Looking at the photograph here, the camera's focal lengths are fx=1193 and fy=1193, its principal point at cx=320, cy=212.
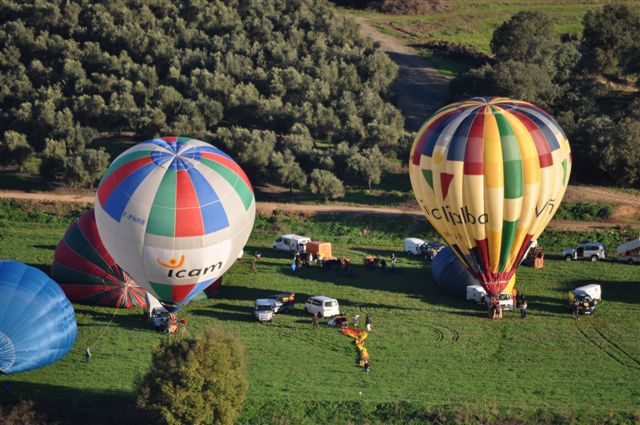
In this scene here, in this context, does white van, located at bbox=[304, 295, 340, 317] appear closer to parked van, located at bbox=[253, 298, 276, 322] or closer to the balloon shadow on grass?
parked van, located at bbox=[253, 298, 276, 322]

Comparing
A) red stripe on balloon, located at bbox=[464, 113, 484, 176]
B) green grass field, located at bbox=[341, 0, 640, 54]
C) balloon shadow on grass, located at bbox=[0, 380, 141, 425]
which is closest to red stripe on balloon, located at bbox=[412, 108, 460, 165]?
red stripe on balloon, located at bbox=[464, 113, 484, 176]

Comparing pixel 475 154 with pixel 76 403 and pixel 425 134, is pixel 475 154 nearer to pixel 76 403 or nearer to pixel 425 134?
pixel 425 134

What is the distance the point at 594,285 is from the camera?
6206 cm

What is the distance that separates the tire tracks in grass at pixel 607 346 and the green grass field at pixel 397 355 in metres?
0.09

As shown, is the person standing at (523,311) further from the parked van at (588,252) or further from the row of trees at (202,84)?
the row of trees at (202,84)

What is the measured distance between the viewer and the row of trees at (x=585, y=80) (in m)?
81.9

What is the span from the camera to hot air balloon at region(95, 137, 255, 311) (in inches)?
2085

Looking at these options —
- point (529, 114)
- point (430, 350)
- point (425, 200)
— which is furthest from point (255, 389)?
point (529, 114)

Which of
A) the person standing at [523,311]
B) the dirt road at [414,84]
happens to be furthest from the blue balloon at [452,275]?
the dirt road at [414,84]

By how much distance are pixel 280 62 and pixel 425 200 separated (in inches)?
1668

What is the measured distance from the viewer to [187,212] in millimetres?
52875

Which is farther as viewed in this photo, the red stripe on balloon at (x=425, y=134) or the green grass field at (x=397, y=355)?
the red stripe on balloon at (x=425, y=134)

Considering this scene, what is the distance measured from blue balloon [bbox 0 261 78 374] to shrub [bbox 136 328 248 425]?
21.3 ft

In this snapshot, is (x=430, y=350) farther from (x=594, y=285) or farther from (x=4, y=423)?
(x=4, y=423)
